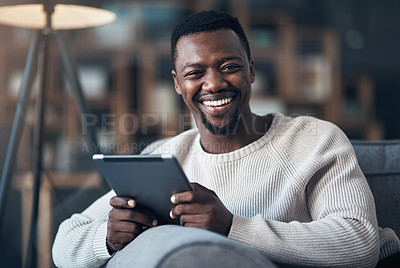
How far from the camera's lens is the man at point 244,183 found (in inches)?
40.2

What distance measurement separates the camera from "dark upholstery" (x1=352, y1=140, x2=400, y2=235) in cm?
140

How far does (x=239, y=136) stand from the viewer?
140 cm

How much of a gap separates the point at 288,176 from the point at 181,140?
385mm

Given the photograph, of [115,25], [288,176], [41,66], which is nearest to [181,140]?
[288,176]

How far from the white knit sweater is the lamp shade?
62 centimetres

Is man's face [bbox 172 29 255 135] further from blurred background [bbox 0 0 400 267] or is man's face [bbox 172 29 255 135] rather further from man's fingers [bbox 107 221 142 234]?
blurred background [bbox 0 0 400 267]

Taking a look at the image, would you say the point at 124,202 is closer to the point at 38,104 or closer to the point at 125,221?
the point at 125,221

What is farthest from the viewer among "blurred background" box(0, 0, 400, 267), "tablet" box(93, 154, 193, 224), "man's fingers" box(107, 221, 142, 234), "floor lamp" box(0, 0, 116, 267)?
"blurred background" box(0, 0, 400, 267)

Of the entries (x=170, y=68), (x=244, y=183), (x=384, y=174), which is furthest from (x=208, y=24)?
(x=170, y=68)

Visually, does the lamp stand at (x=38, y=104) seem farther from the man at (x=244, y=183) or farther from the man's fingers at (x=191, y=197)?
the man's fingers at (x=191, y=197)

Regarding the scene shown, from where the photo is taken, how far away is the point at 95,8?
A: 175cm

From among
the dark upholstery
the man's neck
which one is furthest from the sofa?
the man's neck

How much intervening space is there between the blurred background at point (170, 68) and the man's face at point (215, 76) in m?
1.55

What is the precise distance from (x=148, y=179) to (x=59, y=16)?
109cm
